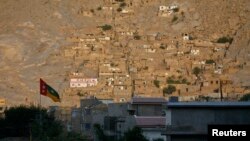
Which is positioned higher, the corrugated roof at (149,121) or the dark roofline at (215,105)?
the corrugated roof at (149,121)

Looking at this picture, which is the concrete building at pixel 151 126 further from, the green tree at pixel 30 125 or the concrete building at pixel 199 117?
the concrete building at pixel 199 117

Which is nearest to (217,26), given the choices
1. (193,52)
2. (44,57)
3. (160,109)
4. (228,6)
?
(228,6)

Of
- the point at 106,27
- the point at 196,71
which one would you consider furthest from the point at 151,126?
the point at 106,27

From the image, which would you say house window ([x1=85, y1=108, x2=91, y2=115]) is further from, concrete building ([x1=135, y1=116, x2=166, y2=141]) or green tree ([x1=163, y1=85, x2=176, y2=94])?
green tree ([x1=163, y1=85, x2=176, y2=94])

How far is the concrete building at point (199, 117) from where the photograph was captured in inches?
1059

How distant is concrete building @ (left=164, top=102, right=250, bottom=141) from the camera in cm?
2689

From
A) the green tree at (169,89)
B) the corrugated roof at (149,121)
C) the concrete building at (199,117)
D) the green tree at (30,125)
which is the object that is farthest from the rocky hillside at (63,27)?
the concrete building at (199,117)

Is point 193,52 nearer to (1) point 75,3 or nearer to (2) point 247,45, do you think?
(2) point 247,45

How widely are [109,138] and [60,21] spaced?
78.3m

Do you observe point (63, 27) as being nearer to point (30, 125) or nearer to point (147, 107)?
point (30, 125)

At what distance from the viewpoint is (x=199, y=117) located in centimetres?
2788

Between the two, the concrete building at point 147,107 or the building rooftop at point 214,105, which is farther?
the concrete building at point 147,107

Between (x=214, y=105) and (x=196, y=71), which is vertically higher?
(x=196, y=71)

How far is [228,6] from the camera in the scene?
13275 cm
